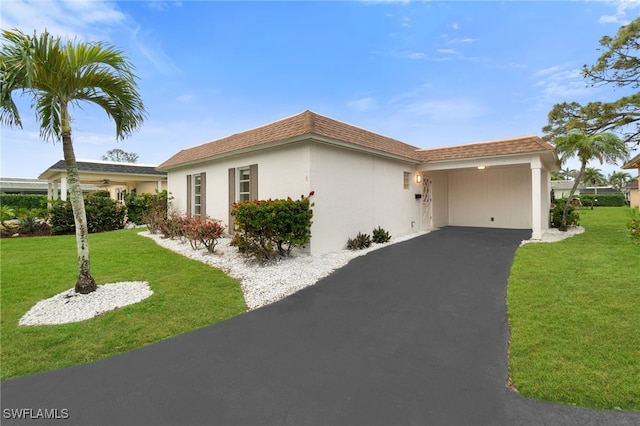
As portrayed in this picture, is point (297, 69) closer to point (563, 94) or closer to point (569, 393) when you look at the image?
point (569, 393)

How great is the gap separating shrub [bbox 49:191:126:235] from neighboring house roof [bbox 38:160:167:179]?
4.68 m

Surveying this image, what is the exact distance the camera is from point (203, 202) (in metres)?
12.3

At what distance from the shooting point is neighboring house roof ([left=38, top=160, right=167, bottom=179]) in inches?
697

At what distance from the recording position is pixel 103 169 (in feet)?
62.7

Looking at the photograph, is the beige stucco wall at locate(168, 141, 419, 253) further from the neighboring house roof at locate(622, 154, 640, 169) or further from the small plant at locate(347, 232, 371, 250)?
the neighboring house roof at locate(622, 154, 640, 169)

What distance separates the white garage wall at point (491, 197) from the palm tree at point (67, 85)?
47.2 ft

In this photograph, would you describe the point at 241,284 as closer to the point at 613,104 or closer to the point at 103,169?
the point at 103,169

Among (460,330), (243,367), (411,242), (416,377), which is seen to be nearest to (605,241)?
(411,242)

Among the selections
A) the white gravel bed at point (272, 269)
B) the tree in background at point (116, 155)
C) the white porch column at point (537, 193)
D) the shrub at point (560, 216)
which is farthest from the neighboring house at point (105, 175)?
the tree in background at point (116, 155)

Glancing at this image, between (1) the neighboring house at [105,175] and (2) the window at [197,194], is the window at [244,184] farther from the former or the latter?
(1) the neighboring house at [105,175]

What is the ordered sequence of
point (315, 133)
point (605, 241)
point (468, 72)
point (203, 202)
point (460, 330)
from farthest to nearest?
point (468, 72) → point (203, 202) → point (605, 241) → point (315, 133) → point (460, 330)

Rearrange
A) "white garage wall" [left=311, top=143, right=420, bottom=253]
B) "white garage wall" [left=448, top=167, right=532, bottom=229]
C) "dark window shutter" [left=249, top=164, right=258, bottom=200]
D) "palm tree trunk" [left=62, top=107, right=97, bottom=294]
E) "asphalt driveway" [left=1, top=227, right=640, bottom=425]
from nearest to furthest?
"asphalt driveway" [left=1, top=227, right=640, bottom=425] < "palm tree trunk" [left=62, top=107, right=97, bottom=294] < "white garage wall" [left=311, top=143, right=420, bottom=253] < "dark window shutter" [left=249, top=164, right=258, bottom=200] < "white garage wall" [left=448, top=167, right=532, bottom=229]

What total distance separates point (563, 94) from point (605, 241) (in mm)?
14201

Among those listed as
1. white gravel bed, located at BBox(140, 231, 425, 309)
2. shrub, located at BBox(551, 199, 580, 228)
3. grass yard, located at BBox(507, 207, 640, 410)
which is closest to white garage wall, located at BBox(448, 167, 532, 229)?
shrub, located at BBox(551, 199, 580, 228)
